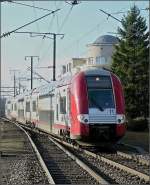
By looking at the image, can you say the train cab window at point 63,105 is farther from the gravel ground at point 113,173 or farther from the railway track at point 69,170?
the gravel ground at point 113,173

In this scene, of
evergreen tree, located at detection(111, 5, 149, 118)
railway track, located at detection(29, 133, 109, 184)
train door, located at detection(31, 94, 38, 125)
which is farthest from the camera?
evergreen tree, located at detection(111, 5, 149, 118)

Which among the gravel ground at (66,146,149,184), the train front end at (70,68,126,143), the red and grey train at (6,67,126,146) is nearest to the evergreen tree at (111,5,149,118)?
the red and grey train at (6,67,126,146)

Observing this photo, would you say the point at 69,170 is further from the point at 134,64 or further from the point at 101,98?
the point at 134,64

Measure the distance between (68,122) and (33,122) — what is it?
2148cm

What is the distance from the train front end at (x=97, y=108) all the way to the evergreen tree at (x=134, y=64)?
26146 mm

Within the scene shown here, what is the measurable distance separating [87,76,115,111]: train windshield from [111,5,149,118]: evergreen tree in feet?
85.9

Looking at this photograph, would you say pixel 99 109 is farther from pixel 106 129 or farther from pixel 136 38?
pixel 136 38

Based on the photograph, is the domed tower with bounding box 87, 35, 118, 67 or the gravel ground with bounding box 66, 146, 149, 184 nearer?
the gravel ground with bounding box 66, 146, 149, 184

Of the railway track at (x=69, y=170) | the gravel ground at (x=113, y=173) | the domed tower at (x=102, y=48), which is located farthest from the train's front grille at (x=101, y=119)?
the domed tower at (x=102, y=48)

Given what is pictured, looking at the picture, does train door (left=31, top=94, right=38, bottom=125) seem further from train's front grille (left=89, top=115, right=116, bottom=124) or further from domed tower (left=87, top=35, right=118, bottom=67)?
domed tower (left=87, top=35, right=118, bottom=67)

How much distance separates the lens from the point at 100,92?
72.5ft

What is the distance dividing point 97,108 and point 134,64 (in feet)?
92.4

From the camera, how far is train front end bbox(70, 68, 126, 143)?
70.0ft

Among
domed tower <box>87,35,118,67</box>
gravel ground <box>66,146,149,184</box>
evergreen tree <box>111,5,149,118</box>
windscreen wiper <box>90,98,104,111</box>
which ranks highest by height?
domed tower <box>87,35,118,67</box>
